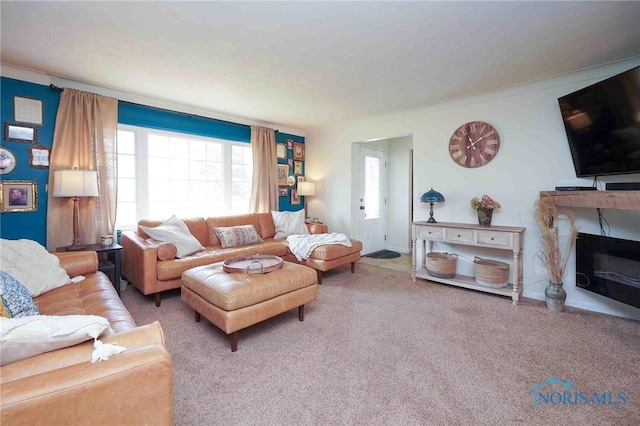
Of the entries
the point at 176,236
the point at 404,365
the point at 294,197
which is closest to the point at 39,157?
the point at 176,236

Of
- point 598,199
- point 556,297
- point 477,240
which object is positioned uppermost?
point 598,199

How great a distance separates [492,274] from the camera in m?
3.16

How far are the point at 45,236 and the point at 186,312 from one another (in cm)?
177

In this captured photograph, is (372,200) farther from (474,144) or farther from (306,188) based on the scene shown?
(474,144)

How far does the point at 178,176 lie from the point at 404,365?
368 cm

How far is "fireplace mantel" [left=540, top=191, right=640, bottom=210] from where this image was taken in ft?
6.92

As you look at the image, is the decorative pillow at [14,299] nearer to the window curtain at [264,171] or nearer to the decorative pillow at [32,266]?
the decorative pillow at [32,266]

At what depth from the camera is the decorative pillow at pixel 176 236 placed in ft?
10.3

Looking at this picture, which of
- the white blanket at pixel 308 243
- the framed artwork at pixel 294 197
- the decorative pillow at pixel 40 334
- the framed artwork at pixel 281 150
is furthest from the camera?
the framed artwork at pixel 294 197

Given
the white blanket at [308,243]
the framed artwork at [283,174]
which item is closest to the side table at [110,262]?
the white blanket at [308,243]

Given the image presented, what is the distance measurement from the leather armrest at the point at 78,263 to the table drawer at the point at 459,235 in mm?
3605

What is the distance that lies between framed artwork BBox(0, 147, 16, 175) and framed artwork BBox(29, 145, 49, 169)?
0.41 feet

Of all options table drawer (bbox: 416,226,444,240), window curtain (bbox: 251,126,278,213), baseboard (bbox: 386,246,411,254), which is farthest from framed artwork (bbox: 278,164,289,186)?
table drawer (bbox: 416,226,444,240)

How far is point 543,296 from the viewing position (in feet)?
10.2
